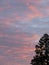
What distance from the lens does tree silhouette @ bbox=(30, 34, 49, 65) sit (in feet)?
170

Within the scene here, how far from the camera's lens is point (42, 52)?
52.3 metres

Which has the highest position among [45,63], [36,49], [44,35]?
[44,35]

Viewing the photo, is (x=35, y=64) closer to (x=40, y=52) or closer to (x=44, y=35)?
(x=40, y=52)

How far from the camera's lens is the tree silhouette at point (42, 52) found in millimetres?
51781

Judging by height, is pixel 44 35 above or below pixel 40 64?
above

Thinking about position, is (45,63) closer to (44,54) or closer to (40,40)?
(44,54)

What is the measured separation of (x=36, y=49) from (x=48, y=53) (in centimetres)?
344

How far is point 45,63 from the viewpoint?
5166 centimetres

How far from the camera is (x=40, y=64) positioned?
173 ft

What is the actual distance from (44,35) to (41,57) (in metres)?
5.91

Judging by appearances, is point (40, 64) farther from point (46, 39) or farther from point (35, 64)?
point (46, 39)

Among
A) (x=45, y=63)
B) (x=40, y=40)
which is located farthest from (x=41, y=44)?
(x=45, y=63)

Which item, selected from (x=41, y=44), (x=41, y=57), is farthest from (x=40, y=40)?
(x=41, y=57)

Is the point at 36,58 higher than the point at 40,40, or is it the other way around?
the point at 40,40
